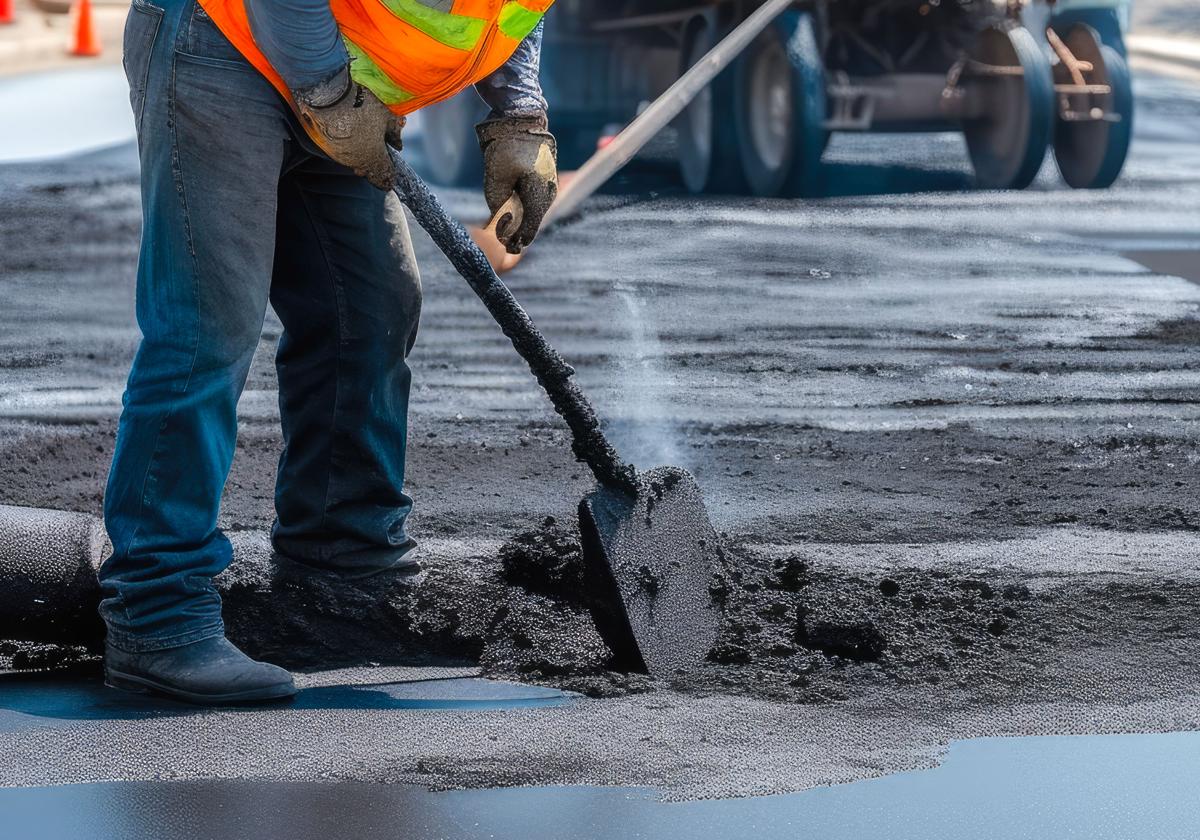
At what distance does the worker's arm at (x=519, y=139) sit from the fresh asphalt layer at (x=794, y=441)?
86 cm

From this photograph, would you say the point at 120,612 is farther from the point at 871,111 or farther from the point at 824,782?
the point at 871,111

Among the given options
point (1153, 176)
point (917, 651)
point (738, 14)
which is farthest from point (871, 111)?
point (917, 651)

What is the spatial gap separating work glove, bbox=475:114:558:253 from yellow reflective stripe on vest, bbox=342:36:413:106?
12.3 inches

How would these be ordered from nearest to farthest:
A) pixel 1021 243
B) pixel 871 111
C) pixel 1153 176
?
1. pixel 1021 243
2. pixel 871 111
3. pixel 1153 176

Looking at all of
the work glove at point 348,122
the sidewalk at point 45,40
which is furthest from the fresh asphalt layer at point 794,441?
the sidewalk at point 45,40

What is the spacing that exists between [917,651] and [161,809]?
59.9 inches

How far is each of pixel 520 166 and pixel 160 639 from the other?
1.16 meters

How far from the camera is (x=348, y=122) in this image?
3.12 meters

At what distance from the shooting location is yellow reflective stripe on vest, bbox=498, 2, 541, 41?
3.27m

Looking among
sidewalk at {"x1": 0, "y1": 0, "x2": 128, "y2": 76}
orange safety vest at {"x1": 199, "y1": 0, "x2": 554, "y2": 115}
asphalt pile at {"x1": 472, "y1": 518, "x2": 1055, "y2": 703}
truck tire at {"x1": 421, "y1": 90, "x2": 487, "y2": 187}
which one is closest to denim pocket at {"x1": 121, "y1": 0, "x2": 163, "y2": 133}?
orange safety vest at {"x1": 199, "y1": 0, "x2": 554, "y2": 115}

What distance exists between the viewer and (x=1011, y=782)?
2932mm

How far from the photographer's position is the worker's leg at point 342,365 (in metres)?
3.50

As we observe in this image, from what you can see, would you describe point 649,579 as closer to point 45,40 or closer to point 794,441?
point 794,441

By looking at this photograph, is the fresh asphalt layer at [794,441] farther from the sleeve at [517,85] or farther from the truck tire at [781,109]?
the sleeve at [517,85]
